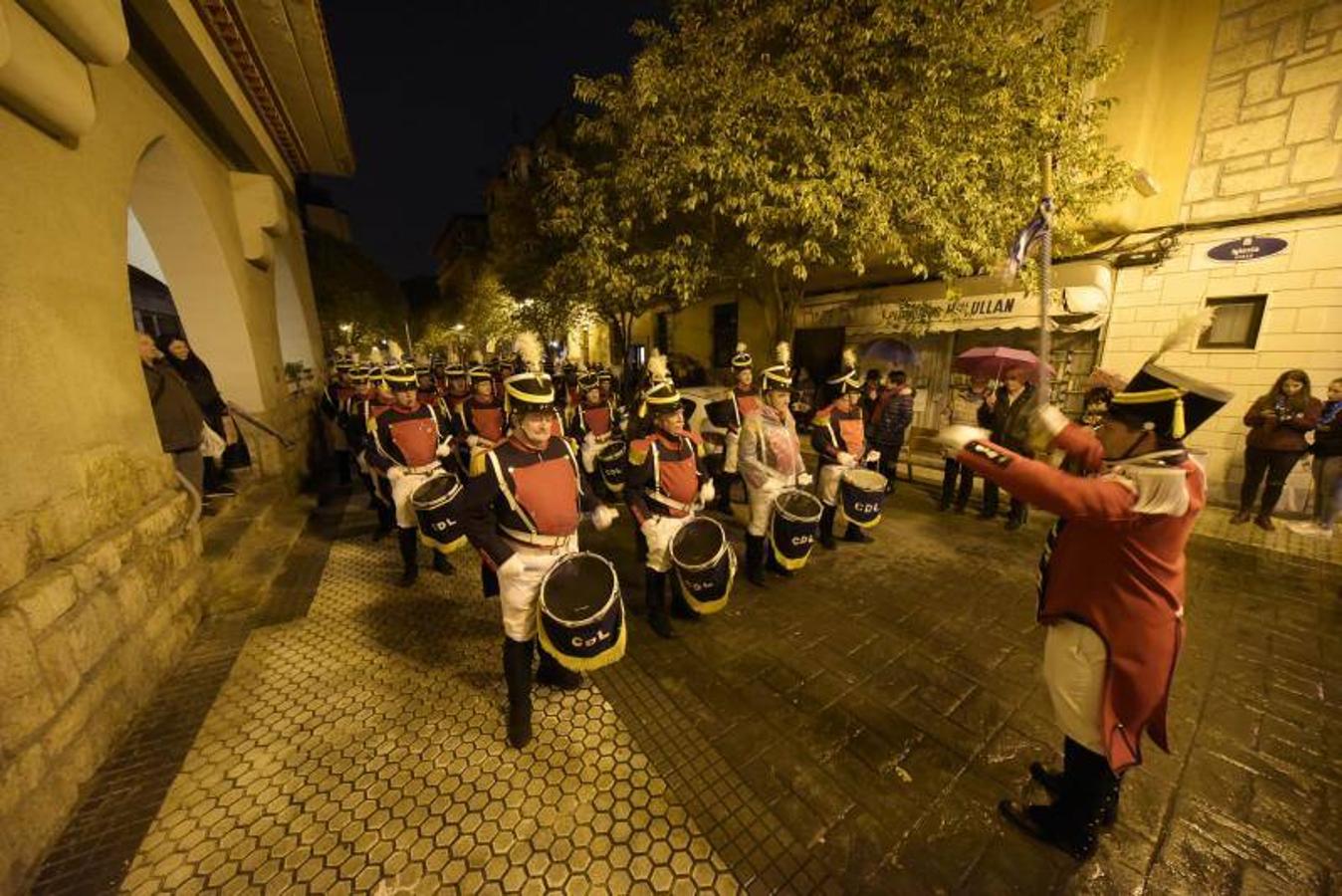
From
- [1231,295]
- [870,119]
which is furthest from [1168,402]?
[1231,295]

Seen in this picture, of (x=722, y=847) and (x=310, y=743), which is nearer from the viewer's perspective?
(x=722, y=847)

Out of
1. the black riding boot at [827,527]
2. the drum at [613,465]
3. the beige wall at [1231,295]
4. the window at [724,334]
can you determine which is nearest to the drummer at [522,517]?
the black riding boot at [827,527]

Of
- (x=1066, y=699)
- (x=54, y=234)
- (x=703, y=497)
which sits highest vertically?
(x=54, y=234)

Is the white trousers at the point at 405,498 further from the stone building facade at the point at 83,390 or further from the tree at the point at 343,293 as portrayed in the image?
the tree at the point at 343,293

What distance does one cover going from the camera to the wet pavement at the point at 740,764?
7.98 ft

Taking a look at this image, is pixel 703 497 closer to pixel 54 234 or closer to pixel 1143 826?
pixel 1143 826

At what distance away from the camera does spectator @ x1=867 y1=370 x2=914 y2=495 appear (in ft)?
25.6

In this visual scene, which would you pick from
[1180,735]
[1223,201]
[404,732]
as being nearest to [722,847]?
[404,732]

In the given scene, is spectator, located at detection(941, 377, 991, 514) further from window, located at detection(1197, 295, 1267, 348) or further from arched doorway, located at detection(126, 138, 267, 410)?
arched doorway, located at detection(126, 138, 267, 410)

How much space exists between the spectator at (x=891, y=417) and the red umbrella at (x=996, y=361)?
2.07 m

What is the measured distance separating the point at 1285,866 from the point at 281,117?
1375 centimetres

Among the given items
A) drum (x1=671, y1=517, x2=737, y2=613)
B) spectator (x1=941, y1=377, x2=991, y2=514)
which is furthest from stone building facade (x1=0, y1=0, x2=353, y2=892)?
spectator (x1=941, y1=377, x2=991, y2=514)

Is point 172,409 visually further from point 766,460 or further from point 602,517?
point 766,460

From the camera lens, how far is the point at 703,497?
4340 millimetres
